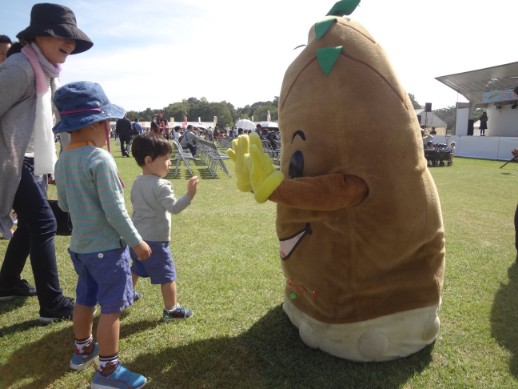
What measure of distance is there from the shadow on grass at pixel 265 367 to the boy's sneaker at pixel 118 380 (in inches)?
3.8

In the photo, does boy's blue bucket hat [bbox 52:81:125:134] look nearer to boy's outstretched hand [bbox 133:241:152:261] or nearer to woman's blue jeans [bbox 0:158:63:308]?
boy's outstretched hand [bbox 133:241:152:261]

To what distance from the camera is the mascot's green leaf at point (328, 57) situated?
7.19 feet

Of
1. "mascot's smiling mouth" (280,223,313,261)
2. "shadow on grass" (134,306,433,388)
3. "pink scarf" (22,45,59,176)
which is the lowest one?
"shadow on grass" (134,306,433,388)

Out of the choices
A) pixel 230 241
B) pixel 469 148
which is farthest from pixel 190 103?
pixel 230 241

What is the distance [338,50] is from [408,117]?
1.78ft

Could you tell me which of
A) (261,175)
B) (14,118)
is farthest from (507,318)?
(14,118)

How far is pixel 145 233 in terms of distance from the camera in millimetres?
2863

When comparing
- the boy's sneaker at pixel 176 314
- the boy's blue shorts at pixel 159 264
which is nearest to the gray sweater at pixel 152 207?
the boy's blue shorts at pixel 159 264

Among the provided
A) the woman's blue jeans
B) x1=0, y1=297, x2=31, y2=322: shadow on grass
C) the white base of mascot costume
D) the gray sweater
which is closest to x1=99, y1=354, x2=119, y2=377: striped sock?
the gray sweater

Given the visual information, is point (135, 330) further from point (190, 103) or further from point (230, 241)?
point (190, 103)

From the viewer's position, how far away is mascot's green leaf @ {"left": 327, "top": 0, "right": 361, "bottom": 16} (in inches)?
96.0

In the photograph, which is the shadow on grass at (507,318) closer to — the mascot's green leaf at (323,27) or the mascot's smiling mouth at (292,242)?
the mascot's smiling mouth at (292,242)

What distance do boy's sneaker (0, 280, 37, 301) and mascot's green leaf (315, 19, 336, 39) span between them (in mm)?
3089

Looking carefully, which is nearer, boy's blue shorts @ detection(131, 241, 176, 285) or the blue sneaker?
the blue sneaker
